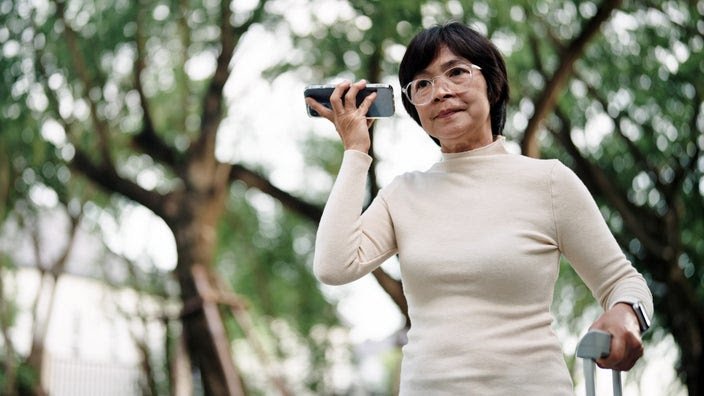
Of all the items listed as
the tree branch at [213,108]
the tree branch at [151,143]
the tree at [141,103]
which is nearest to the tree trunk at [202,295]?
the tree at [141,103]

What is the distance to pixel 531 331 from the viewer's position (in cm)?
159

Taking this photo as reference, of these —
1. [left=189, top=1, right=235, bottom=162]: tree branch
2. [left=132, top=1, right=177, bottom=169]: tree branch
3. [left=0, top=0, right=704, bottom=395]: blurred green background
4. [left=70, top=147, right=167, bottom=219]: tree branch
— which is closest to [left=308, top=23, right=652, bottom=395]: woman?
[left=0, top=0, right=704, bottom=395]: blurred green background

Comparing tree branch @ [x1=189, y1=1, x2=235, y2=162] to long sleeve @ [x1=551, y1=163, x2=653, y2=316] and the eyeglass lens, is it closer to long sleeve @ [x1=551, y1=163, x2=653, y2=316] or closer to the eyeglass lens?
the eyeglass lens

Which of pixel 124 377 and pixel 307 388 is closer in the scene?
pixel 307 388

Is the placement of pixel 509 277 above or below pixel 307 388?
above

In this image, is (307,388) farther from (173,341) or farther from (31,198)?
(31,198)

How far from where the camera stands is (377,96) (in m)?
1.78

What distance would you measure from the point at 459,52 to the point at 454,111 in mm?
107

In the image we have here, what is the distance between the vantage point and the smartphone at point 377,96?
5.83ft

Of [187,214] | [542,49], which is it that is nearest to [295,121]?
[187,214]

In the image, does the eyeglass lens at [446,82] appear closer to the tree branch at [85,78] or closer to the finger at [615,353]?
the finger at [615,353]

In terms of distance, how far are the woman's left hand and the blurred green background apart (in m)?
4.78

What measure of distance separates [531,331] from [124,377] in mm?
15512

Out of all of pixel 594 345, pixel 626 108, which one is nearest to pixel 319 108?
pixel 594 345
